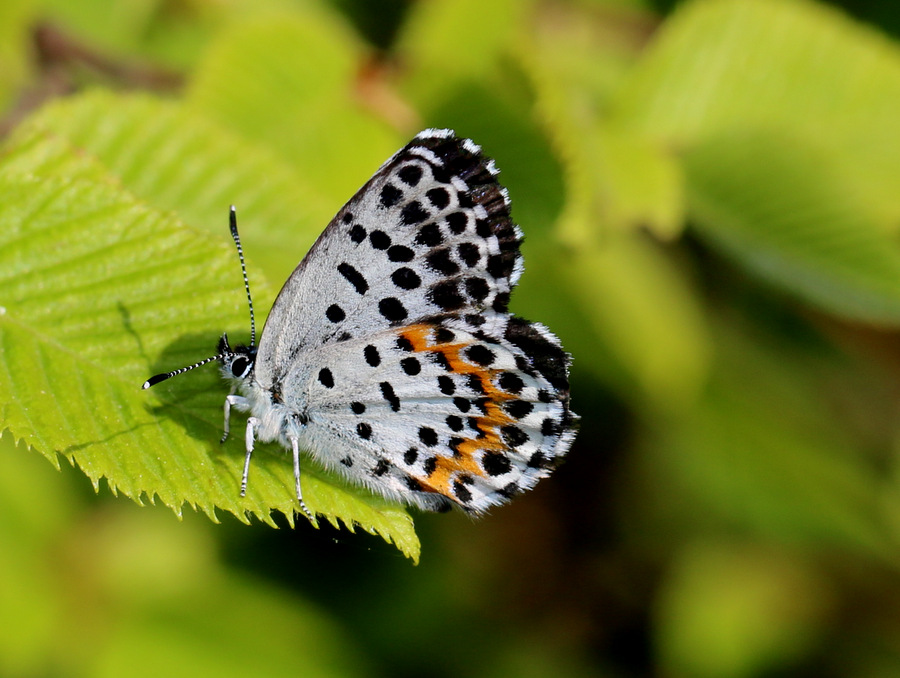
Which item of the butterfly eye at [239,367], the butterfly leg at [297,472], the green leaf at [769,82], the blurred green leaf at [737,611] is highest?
the green leaf at [769,82]

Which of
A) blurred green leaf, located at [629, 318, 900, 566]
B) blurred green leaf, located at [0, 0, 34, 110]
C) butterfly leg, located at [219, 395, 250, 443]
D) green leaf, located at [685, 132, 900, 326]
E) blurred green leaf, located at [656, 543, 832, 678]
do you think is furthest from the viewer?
blurred green leaf, located at [656, 543, 832, 678]

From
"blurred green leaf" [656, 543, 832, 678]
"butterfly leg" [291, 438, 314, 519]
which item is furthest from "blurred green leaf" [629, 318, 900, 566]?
"butterfly leg" [291, 438, 314, 519]

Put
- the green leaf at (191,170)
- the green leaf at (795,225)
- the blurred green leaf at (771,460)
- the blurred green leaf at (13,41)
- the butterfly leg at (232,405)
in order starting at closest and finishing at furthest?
the butterfly leg at (232,405)
the green leaf at (191,170)
the green leaf at (795,225)
the blurred green leaf at (13,41)
the blurred green leaf at (771,460)

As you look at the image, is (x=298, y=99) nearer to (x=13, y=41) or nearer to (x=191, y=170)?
(x=191, y=170)

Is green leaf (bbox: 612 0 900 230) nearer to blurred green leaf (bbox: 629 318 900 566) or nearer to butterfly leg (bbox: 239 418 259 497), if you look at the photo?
blurred green leaf (bbox: 629 318 900 566)

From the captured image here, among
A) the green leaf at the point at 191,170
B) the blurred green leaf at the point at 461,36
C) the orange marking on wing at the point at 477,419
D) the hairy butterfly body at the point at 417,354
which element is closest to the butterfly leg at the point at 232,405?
the hairy butterfly body at the point at 417,354

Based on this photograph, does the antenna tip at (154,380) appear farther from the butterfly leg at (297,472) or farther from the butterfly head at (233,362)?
the butterfly leg at (297,472)

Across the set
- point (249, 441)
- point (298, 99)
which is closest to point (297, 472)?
point (249, 441)

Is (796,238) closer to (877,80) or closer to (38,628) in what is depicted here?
(877,80)
